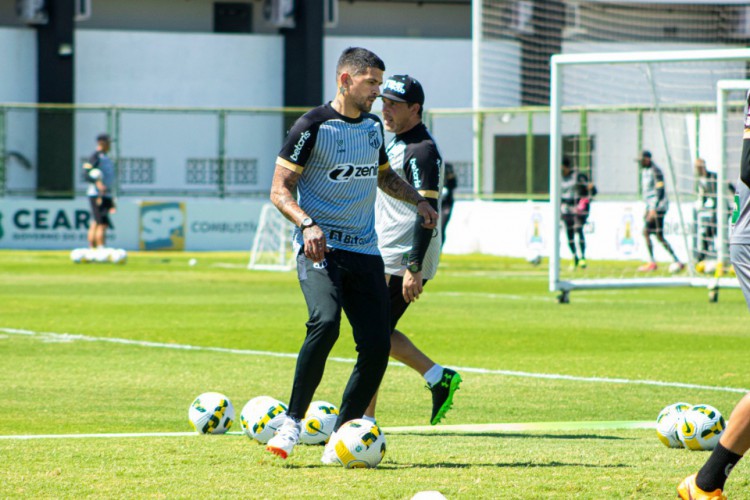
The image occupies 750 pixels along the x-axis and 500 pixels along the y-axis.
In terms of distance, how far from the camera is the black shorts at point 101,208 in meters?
26.9

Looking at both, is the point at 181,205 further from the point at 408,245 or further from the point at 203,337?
the point at 408,245

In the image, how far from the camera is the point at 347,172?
6.96 meters

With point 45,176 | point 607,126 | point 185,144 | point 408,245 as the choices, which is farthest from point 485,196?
point 408,245

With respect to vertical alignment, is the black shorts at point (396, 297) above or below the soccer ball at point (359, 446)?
above

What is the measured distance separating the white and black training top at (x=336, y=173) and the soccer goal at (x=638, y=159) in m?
11.1

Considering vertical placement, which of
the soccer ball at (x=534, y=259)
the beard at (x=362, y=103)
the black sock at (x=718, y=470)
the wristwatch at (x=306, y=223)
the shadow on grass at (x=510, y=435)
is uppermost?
the beard at (x=362, y=103)

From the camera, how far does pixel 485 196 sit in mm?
32125

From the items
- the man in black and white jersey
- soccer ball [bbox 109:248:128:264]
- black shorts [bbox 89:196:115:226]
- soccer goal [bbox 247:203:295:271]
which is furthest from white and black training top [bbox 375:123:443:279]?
black shorts [bbox 89:196:115:226]

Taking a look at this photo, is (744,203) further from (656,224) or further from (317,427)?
(656,224)

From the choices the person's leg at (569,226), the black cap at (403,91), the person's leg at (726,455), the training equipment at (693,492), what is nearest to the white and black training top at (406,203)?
the black cap at (403,91)

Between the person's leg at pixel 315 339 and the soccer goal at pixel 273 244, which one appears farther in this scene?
the soccer goal at pixel 273 244

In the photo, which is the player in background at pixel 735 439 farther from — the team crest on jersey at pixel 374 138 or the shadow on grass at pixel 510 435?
the shadow on grass at pixel 510 435

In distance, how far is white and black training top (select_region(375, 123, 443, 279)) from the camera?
7952 mm

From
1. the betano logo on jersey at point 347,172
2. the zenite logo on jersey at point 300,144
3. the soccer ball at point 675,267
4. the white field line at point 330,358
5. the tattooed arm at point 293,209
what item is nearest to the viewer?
the tattooed arm at point 293,209
